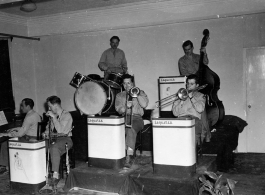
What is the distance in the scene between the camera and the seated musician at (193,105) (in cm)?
432

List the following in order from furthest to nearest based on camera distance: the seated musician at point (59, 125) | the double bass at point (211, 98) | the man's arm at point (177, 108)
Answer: the double bass at point (211, 98) < the seated musician at point (59, 125) < the man's arm at point (177, 108)

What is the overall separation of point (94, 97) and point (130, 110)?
0.93 m

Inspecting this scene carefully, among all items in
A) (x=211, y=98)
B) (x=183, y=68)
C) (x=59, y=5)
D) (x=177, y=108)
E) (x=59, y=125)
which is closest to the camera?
(x=177, y=108)

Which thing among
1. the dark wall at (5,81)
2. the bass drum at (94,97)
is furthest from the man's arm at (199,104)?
the dark wall at (5,81)

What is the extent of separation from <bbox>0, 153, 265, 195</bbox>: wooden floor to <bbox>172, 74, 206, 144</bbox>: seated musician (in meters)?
0.56

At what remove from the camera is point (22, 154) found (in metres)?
4.34

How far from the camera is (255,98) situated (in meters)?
6.68

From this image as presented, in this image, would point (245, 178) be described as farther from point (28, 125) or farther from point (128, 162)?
point (28, 125)

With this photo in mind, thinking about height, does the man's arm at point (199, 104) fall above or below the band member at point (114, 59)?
below

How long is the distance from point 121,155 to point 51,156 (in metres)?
1.16

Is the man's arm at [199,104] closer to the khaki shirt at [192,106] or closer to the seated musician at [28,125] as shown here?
the khaki shirt at [192,106]

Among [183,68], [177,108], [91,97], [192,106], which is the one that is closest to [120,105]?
[91,97]

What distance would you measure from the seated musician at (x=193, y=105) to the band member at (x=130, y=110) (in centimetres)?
57

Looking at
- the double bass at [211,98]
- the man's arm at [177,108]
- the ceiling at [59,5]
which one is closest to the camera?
the man's arm at [177,108]
